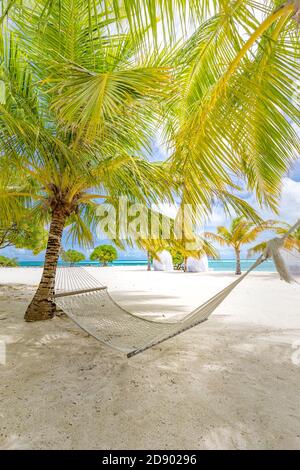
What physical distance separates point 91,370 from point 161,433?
738 millimetres

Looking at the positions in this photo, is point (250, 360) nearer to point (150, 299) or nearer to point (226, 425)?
point (226, 425)

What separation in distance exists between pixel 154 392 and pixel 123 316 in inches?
56.3

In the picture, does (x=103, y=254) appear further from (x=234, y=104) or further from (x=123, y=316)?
(x=234, y=104)

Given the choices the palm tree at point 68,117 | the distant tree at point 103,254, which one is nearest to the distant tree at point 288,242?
the palm tree at point 68,117

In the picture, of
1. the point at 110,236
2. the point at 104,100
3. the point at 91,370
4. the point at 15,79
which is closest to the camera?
the point at 104,100

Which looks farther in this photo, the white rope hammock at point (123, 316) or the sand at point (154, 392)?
the white rope hammock at point (123, 316)

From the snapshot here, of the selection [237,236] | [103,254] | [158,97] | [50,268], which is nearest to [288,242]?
[158,97]

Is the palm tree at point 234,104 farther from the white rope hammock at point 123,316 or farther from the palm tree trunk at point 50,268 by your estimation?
the palm tree trunk at point 50,268

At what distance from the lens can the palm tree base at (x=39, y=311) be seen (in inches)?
115

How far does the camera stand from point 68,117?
1642mm

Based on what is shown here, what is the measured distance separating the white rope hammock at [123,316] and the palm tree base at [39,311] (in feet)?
0.89

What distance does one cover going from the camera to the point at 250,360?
189 centimetres
